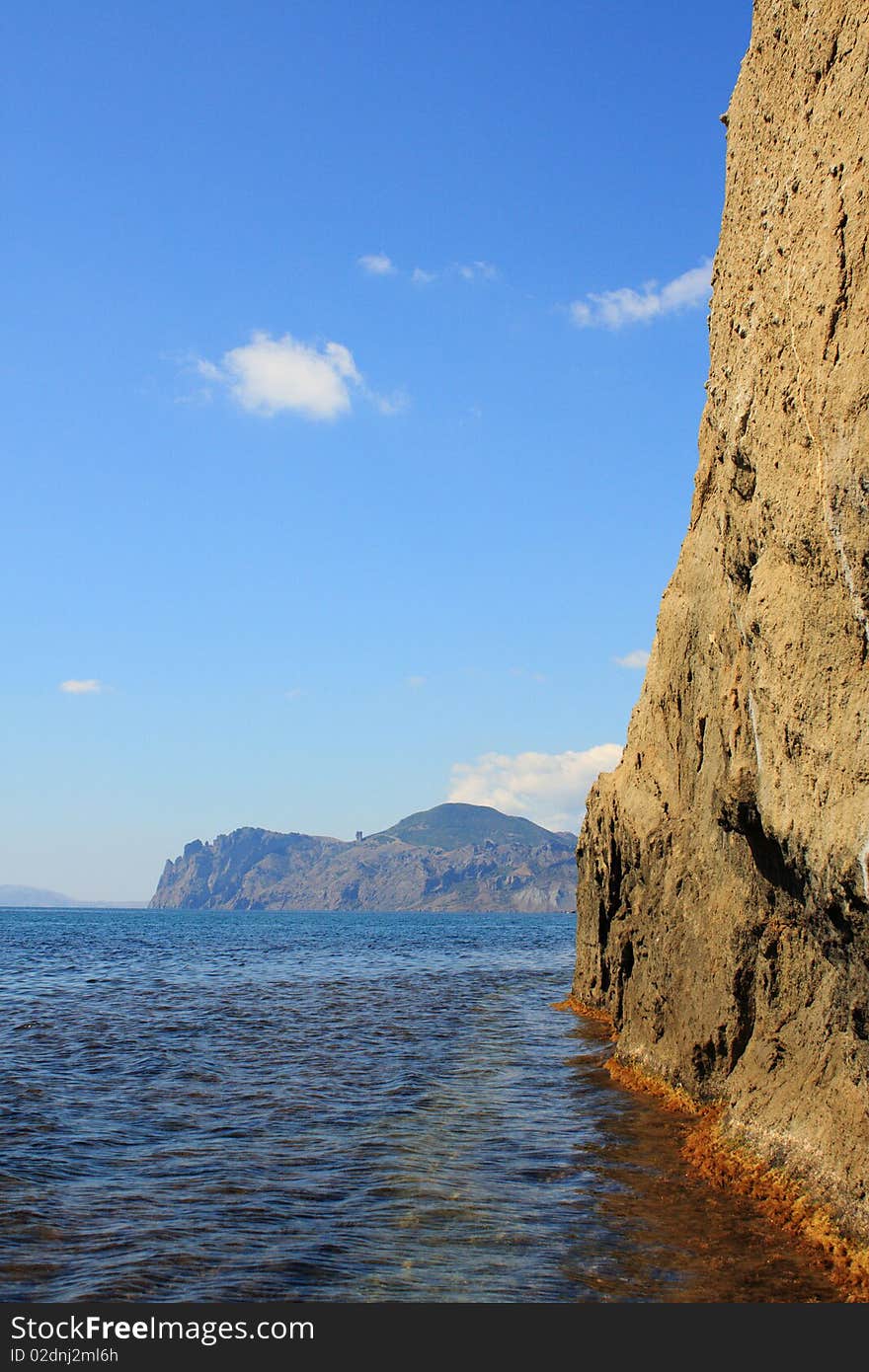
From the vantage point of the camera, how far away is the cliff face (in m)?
10.2

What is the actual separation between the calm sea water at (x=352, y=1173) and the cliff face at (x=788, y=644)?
183 centimetres

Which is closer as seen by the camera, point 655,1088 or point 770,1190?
point 770,1190

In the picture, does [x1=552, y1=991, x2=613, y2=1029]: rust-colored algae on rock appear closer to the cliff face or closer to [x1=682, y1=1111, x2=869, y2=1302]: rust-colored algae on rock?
the cliff face

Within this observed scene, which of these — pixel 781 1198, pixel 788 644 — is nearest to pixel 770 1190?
pixel 781 1198

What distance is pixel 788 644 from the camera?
11.5 m

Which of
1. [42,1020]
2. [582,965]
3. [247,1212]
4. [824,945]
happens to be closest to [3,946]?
[42,1020]

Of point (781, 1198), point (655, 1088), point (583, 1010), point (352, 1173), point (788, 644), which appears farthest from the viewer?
point (583, 1010)

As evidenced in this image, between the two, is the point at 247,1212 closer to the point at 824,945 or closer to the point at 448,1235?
the point at 448,1235

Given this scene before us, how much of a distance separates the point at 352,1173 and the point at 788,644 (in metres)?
9.75

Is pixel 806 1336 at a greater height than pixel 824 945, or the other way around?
pixel 824 945

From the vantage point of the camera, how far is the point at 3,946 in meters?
76.6

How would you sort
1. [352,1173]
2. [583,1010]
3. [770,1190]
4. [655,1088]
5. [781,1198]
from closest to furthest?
1. [781,1198]
2. [770,1190]
3. [352,1173]
4. [655,1088]
5. [583,1010]

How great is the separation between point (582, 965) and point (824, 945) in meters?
21.9

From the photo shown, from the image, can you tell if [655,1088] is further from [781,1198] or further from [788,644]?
[788,644]
